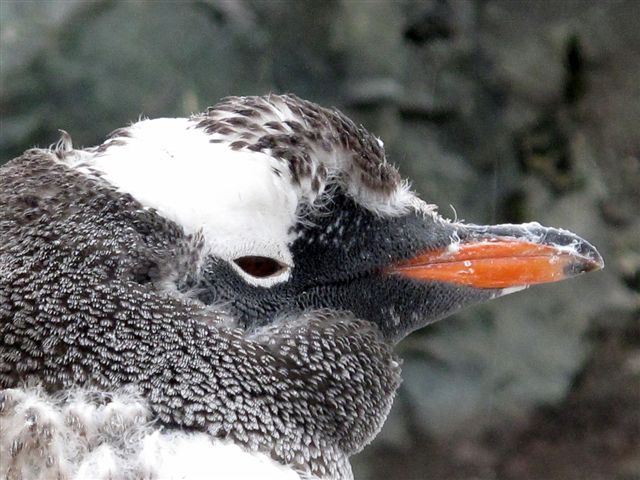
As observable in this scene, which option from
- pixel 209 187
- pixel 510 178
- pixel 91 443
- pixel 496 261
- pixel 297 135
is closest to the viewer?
pixel 91 443

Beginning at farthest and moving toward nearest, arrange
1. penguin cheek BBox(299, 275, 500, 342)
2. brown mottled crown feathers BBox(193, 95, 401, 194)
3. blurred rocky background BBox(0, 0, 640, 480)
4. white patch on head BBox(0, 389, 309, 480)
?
blurred rocky background BBox(0, 0, 640, 480)
penguin cheek BBox(299, 275, 500, 342)
brown mottled crown feathers BBox(193, 95, 401, 194)
white patch on head BBox(0, 389, 309, 480)

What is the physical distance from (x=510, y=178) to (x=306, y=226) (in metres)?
3.44

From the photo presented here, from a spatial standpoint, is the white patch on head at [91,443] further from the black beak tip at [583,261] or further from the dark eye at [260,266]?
the black beak tip at [583,261]

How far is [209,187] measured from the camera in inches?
64.7

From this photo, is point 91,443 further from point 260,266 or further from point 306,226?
point 306,226

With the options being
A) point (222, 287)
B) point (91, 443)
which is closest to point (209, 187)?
point (222, 287)

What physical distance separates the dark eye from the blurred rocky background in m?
2.81

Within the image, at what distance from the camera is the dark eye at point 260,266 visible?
1.74 metres

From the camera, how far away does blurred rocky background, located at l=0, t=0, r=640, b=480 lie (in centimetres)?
471

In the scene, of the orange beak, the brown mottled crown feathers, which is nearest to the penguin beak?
the orange beak

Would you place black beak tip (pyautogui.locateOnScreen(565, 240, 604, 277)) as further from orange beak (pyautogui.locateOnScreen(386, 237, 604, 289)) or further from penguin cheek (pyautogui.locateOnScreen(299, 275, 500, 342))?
penguin cheek (pyautogui.locateOnScreen(299, 275, 500, 342))

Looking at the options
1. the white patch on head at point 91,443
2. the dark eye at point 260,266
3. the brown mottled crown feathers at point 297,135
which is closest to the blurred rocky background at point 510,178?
the brown mottled crown feathers at point 297,135

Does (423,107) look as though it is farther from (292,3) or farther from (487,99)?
(292,3)

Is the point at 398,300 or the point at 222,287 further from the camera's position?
the point at 398,300
